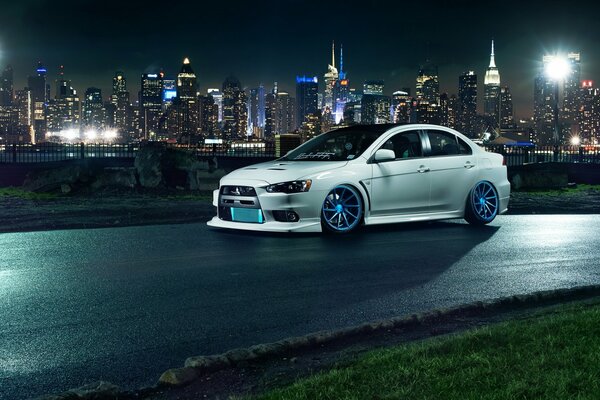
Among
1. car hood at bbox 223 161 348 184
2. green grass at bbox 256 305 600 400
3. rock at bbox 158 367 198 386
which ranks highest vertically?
car hood at bbox 223 161 348 184

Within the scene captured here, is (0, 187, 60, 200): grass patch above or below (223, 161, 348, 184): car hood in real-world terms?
below

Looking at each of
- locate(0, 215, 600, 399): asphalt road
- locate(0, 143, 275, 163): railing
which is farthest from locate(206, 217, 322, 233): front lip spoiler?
locate(0, 143, 275, 163): railing

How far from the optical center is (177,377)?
15.8 feet

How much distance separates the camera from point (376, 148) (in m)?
11.9

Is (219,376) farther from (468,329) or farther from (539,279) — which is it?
(539,279)

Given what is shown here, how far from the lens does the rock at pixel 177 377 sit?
15.7 feet

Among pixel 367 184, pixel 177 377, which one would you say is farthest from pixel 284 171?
pixel 177 377

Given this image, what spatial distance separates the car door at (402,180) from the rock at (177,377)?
7.09m

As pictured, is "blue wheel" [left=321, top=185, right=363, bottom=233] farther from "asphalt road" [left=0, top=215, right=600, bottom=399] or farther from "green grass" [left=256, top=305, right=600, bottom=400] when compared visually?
"green grass" [left=256, top=305, right=600, bottom=400]

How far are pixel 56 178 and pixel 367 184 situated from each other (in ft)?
36.8

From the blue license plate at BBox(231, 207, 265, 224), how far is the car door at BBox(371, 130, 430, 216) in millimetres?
1804

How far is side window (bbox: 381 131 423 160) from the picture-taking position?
481 inches

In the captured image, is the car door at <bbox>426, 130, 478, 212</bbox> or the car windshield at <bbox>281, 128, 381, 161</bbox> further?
the car door at <bbox>426, 130, 478, 212</bbox>

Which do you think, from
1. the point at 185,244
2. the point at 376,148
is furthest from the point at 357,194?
the point at 185,244
